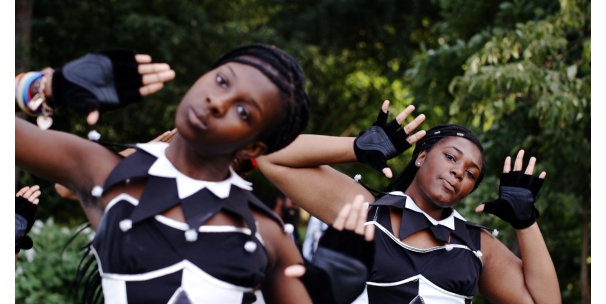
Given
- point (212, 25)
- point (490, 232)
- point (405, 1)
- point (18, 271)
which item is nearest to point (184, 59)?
point (212, 25)

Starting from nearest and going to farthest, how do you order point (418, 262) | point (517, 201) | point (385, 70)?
1. point (418, 262)
2. point (517, 201)
3. point (385, 70)

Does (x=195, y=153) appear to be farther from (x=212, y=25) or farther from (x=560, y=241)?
(x=212, y=25)

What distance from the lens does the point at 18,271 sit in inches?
229

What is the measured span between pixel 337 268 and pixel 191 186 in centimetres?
59

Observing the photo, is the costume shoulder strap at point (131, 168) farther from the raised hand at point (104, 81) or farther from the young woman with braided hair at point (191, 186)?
the raised hand at point (104, 81)

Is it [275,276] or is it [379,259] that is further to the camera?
[379,259]

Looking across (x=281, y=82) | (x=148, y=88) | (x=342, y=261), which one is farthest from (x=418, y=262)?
(x=148, y=88)

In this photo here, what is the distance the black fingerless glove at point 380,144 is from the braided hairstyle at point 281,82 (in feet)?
2.02

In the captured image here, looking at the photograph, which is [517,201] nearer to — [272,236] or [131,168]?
[272,236]

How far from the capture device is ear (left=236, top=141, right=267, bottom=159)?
7.70 feet

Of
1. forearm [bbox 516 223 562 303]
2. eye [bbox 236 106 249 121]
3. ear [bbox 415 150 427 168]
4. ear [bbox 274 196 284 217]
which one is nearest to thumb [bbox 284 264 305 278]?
eye [bbox 236 106 249 121]

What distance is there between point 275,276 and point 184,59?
1160 cm

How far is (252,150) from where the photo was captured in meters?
2.37

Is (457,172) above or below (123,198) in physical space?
above
